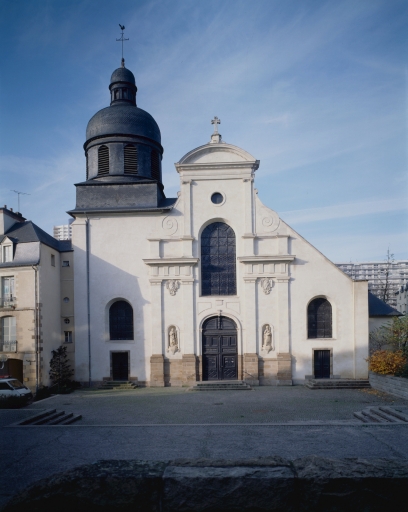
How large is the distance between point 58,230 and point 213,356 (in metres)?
154

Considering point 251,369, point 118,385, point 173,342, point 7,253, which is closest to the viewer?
point 7,253

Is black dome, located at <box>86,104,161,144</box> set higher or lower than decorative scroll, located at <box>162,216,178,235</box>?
higher

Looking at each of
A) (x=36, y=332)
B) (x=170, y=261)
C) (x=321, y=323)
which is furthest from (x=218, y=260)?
(x=36, y=332)

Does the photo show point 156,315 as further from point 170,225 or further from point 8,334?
point 8,334

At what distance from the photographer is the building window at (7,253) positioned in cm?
2306

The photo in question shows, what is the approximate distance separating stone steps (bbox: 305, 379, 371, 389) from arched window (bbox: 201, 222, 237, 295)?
6.49m

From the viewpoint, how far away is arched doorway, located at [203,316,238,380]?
24406mm

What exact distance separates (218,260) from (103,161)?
9.62m

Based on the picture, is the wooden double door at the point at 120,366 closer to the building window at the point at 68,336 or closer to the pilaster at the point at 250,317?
the building window at the point at 68,336

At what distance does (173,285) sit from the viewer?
24.5 metres

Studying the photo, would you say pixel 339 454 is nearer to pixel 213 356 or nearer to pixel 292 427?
pixel 292 427

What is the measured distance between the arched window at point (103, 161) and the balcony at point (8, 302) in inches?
362

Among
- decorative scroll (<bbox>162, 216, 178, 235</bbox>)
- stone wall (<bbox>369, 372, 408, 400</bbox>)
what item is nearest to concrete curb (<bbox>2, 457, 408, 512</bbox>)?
stone wall (<bbox>369, 372, 408, 400</bbox>)

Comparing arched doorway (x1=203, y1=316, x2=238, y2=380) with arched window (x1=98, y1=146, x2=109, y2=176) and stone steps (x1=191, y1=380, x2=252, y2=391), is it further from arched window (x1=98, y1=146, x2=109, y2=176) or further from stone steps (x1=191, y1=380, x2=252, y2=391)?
arched window (x1=98, y1=146, x2=109, y2=176)
